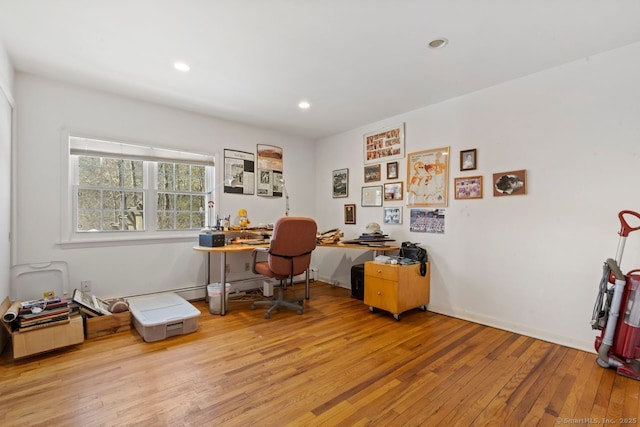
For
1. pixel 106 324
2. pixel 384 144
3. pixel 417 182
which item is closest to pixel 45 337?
pixel 106 324

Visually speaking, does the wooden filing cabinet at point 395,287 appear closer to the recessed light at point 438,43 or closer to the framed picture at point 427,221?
the framed picture at point 427,221

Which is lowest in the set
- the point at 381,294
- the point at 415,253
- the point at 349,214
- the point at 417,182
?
the point at 381,294

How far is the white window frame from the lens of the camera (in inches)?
118

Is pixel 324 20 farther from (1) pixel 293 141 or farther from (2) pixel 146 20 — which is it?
(1) pixel 293 141

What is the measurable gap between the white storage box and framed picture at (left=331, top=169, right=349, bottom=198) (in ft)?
8.97

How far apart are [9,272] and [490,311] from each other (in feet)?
15.4

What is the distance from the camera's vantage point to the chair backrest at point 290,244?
3.08m

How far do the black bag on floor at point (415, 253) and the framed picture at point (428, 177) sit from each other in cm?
54

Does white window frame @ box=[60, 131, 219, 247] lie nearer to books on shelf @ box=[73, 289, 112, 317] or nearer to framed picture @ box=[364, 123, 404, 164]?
books on shelf @ box=[73, 289, 112, 317]

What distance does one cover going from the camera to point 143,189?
11.6 ft

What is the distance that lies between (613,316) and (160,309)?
12.6ft

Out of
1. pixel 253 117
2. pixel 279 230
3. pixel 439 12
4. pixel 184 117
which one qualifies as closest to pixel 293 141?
pixel 253 117

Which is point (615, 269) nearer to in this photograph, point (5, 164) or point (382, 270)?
point (382, 270)

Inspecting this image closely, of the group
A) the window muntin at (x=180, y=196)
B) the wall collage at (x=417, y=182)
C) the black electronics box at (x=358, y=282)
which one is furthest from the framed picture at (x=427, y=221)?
the window muntin at (x=180, y=196)
